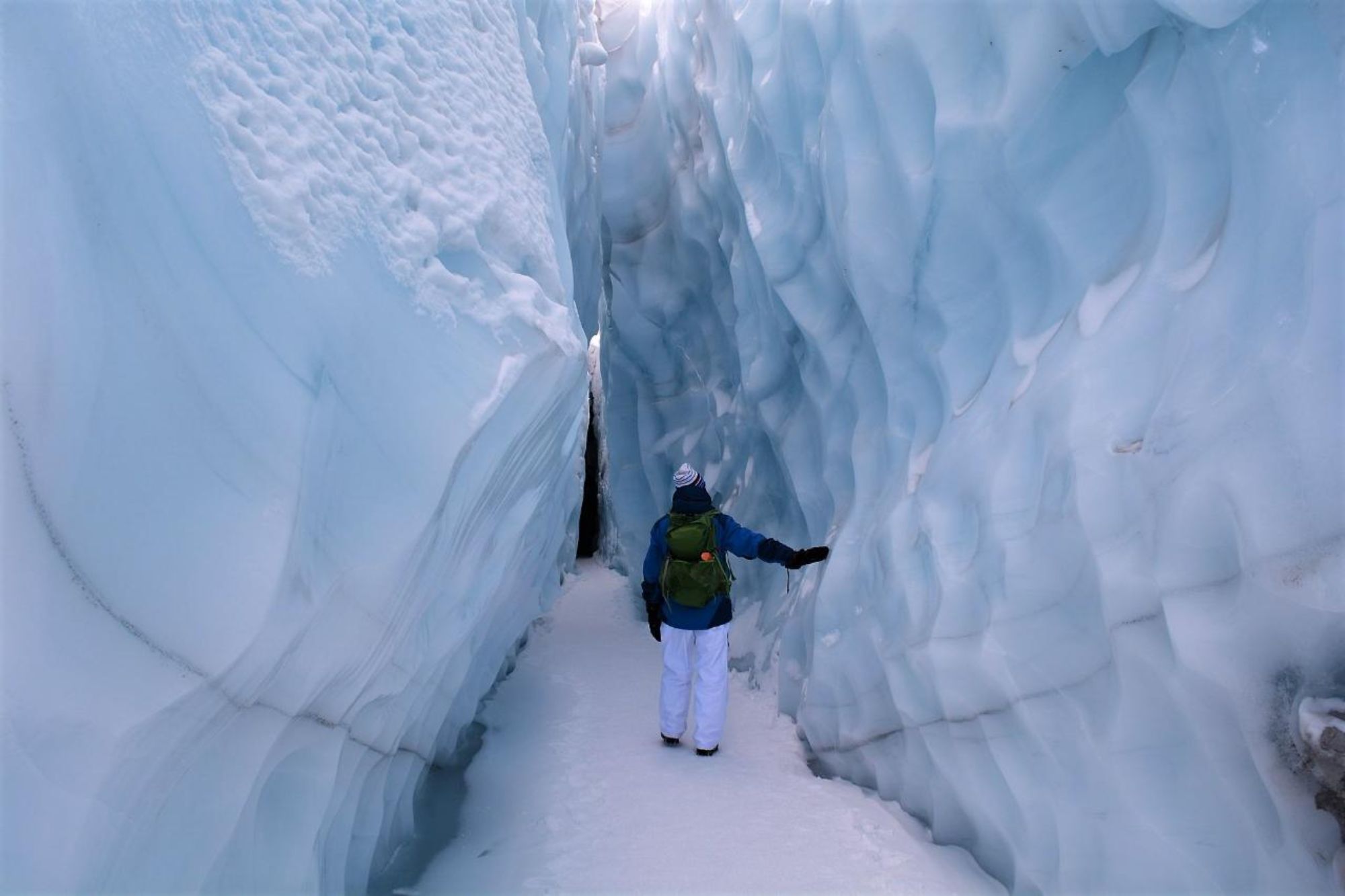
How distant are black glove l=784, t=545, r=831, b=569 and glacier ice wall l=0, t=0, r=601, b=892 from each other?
112cm

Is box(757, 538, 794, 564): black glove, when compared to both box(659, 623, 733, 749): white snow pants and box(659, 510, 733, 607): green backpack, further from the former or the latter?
box(659, 623, 733, 749): white snow pants

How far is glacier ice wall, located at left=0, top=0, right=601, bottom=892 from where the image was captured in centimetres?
117

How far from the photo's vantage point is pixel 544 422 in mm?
2627

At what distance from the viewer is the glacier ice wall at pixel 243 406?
1171 millimetres

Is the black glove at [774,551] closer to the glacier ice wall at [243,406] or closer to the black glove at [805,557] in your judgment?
the black glove at [805,557]

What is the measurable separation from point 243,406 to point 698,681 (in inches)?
83.6

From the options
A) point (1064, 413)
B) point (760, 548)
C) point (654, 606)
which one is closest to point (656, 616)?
point (654, 606)

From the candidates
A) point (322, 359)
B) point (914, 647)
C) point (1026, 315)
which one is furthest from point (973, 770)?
point (322, 359)

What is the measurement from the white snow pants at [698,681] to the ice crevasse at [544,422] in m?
0.36

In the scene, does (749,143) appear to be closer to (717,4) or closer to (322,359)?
(717,4)

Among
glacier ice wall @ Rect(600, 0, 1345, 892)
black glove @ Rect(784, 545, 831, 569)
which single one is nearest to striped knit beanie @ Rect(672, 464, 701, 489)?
black glove @ Rect(784, 545, 831, 569)

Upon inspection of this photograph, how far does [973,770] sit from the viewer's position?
→ 2363 mm

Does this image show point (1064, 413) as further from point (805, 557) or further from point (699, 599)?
point (699, 599)

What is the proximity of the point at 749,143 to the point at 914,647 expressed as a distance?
237cm
